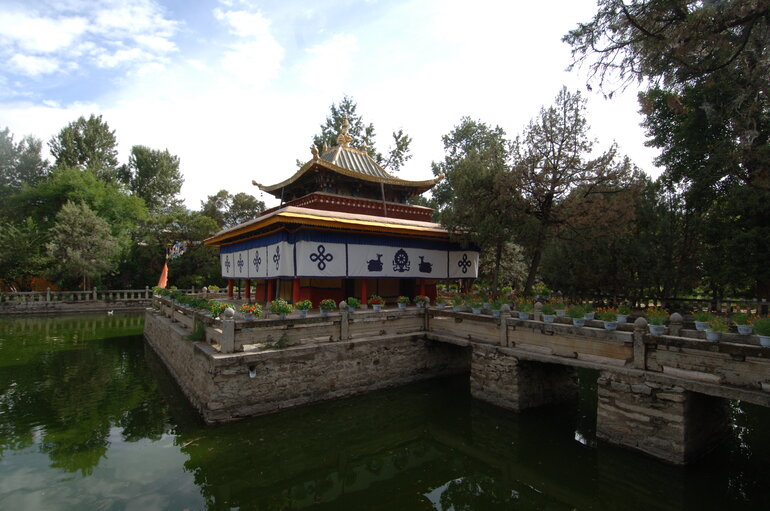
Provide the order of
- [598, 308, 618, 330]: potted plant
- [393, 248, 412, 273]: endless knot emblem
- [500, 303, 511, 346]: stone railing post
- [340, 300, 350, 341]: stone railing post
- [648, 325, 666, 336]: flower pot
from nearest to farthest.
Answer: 1. [648, 325, 666, 336]: flower pot
2. [598, 308, 618, 330]: potted plant
3. [500, 303, 511, 346]: stone railing post
4. [340, 300, 350, 341]: stone railing post
5. [393, 248, 412, 273]: endless knot emblem

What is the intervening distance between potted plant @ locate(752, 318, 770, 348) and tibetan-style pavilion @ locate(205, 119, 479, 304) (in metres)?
10.6

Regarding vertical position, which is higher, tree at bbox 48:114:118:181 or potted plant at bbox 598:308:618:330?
tree at bbox 48:114:118:181

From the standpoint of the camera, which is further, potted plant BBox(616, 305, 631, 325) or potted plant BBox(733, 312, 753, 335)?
potted plant BBox(616, 305, 631, 325)

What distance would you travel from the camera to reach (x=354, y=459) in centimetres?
844

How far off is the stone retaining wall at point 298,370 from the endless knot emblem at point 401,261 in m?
3.88

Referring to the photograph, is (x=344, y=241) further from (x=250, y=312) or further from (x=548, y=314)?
→ (x=548, y=314)

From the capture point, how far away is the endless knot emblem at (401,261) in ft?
54.1

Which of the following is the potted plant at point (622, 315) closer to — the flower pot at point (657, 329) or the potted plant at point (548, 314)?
the flower pot at point (657, 329)

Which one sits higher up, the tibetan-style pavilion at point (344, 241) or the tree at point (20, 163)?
the tree at point (20, 163)

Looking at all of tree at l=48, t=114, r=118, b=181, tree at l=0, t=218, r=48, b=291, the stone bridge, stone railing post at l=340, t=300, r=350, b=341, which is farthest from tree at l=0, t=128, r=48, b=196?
stone railing post at l=340, t=300, r=350, b=341

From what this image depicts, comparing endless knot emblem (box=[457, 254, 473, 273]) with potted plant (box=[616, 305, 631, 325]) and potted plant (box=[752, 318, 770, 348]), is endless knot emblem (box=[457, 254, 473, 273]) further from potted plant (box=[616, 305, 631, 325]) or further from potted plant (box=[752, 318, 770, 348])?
potted plant (box=[752, 318, 770, 348])

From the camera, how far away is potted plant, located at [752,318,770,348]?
22.6 ft

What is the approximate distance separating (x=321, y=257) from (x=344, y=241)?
1.11 meters

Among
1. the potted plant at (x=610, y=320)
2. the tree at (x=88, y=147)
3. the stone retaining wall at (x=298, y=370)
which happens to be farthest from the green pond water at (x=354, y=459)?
the tree at (x=88, y=147)
